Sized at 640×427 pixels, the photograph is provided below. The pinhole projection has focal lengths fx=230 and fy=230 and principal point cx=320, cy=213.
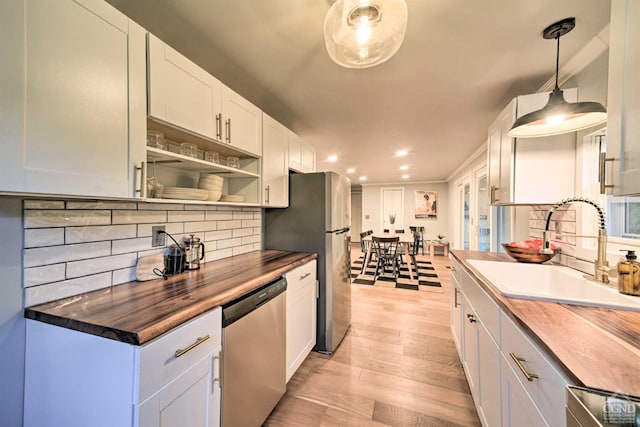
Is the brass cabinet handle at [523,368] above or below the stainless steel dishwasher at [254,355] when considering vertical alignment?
above

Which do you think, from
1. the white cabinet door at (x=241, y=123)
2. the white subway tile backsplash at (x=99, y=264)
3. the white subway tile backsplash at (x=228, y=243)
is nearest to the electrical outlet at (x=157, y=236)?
the white subway tile backsplash at (x=99, y=264)

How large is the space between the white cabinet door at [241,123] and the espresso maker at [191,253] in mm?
700

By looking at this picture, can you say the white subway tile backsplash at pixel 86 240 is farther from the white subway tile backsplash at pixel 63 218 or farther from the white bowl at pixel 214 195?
the white bowl at pixel 214 195

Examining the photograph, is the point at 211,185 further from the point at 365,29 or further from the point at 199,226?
the point at 365,29

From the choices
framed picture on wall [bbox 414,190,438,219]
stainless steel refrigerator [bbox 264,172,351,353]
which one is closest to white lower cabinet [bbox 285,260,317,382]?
stainless steel refrigerator [bbox 264,172,351,353]

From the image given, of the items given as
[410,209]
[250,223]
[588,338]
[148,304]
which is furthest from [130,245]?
[410,209]

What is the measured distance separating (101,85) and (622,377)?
1.82 meters

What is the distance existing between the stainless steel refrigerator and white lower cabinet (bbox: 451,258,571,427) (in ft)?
3.46

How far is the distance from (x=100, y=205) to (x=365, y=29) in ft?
4.96

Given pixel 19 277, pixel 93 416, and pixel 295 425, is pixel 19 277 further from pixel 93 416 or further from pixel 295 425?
pixel 295 425

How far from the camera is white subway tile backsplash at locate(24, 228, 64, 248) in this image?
91cm

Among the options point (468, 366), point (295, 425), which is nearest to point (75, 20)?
point (295, 425)

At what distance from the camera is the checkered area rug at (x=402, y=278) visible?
13.2 ft

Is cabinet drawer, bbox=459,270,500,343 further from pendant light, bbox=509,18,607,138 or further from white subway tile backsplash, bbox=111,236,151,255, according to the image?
white subway tile backsplash, bbox=111,236,151,255
